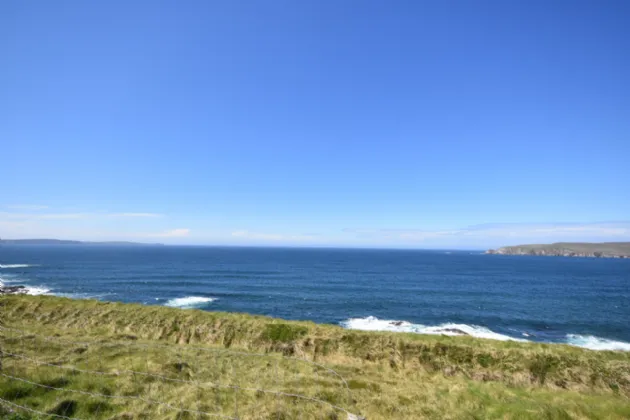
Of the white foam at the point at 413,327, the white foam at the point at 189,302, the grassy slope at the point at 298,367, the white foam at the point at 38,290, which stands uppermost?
the grassy slope at the point at 298,367


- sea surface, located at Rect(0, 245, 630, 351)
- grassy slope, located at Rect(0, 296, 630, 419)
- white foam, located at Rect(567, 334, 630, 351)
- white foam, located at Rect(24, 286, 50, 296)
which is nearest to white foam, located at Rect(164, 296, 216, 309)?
sea surface, located at Rect(0, 245, 630, 351)

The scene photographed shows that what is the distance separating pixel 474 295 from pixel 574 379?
5069 centimetres

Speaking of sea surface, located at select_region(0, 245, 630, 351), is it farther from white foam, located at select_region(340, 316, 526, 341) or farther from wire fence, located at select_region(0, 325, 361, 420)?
wire fence, located at select_region(0, 325, 361, 420)

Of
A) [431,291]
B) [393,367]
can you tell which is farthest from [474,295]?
[393,367]

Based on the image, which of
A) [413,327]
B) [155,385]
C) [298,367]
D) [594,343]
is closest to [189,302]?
[413,327]

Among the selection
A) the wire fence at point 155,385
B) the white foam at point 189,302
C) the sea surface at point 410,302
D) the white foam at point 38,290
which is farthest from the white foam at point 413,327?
the white foam at point 38,290

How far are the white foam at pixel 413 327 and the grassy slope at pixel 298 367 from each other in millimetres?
17378

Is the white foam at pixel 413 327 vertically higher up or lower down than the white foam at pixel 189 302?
lower down

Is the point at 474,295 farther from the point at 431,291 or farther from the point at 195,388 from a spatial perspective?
the point at 195,388

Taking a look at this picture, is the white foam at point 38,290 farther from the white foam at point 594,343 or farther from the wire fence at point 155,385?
the white foam at point 594,343

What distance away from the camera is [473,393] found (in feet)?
51.3

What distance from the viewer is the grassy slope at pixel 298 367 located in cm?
1347

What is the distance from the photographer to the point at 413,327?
133ft

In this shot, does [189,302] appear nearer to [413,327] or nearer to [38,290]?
[38,290]
